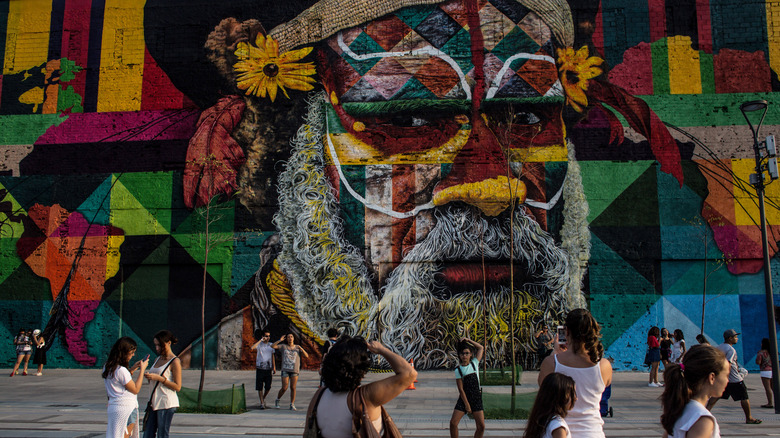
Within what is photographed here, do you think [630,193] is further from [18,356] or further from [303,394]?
[18,356]

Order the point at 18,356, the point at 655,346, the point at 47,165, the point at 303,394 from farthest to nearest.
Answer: the point at 47,165
the point at 18,356
the point at 655,346
the point at 303,394

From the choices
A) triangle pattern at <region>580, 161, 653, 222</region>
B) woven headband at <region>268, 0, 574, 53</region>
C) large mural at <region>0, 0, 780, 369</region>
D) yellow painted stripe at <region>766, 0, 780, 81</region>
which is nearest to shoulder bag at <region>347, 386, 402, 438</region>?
large mural at <region>0, 0, 780, 369</region>

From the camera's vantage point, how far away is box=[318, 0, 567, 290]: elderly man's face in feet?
62.0

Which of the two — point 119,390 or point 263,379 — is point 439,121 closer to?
point 263,379

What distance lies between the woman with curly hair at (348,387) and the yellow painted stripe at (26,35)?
2231cm

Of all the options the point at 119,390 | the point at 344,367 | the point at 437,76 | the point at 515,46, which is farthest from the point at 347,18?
the point at 344,367

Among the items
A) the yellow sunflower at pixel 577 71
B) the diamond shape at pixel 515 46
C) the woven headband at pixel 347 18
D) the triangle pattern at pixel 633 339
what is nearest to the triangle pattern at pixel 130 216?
the woven headband at pixel 347 18

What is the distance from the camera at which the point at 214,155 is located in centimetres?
1964

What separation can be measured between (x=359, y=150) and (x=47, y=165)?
11.1 m

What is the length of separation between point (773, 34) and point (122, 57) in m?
22.5

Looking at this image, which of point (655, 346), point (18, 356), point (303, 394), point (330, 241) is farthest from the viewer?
point (330, 241)

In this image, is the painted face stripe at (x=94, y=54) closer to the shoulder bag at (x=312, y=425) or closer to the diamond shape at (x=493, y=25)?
the diamond shape at (x=493, y=25)

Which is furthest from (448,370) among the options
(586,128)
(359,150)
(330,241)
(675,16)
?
(675,16)

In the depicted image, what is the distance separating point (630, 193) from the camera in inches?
740
